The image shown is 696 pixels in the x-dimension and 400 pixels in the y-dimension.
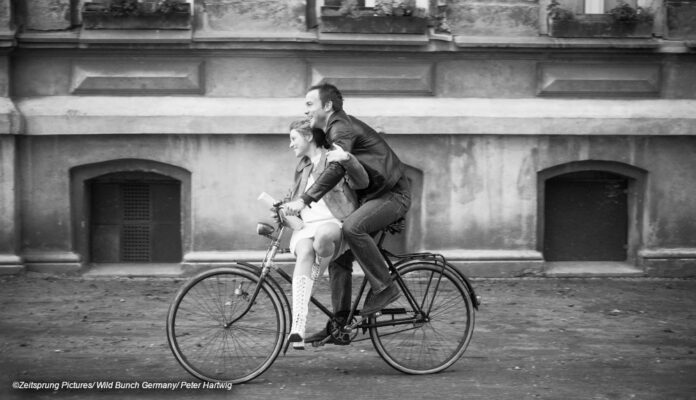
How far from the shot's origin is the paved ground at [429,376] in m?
6.40

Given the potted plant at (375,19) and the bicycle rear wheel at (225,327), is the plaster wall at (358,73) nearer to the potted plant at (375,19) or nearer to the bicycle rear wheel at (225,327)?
the potted plant at (375,19)

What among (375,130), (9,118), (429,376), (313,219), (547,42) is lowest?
(429,376)

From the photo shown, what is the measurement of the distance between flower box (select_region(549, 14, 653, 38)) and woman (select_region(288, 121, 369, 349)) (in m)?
4.90

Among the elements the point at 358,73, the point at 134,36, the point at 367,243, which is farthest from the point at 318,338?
the point at 134,36

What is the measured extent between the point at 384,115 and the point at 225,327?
4309 millimetres

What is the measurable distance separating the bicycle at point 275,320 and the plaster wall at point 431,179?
12.0ft

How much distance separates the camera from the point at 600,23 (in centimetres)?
1053

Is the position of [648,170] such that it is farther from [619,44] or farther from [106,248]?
[106,248]

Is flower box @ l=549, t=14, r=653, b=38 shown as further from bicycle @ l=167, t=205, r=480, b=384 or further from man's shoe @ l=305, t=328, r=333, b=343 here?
man's shoe @ l=305, t=328, r=333, b=343

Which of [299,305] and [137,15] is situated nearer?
[299,305]

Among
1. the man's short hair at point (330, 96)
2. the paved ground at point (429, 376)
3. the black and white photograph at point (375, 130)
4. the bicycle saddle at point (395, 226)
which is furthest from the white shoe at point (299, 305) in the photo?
the black and white photograph at point (375, 130)

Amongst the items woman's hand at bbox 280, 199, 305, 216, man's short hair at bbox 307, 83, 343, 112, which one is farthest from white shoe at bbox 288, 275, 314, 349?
man's short hair at bbox 307, 83, 343, 112

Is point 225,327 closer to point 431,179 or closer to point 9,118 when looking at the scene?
point 431,179

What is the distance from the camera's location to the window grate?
10539 millimetres
